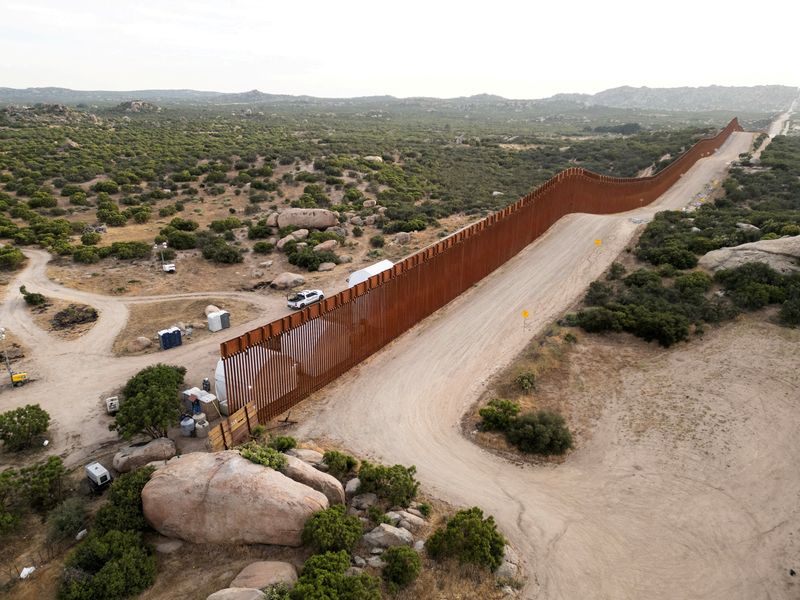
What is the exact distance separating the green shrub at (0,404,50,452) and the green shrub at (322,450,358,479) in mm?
10326

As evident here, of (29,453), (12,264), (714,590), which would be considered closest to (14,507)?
(29,453)

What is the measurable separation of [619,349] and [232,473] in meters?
16.9

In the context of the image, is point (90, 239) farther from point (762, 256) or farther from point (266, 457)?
point (762, 256)

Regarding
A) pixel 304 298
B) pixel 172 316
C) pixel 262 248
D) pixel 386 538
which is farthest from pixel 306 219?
pixel 386 538

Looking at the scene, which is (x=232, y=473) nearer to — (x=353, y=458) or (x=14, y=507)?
(x=353, y=458)

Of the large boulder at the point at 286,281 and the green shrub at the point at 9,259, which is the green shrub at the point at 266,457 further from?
the green shrub at the point at 9,259

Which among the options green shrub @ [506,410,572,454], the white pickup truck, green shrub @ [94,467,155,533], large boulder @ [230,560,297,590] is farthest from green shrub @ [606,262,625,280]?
green shrub @ [94,467,155,533]

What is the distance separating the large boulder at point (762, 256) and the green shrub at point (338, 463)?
23.6m

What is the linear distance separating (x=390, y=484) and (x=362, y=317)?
8.69m

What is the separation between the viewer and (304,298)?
2825 cm

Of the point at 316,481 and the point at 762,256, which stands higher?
the point at 762,256

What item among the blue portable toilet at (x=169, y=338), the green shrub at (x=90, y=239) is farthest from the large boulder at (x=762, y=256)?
the green shrub at (x=90, y=239)

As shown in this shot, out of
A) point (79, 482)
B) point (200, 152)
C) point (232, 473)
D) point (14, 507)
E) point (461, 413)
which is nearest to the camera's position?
point (232, 473)

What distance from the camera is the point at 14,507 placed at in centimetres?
1341
